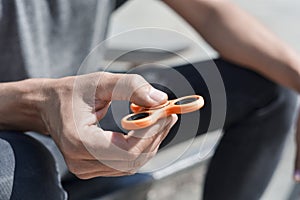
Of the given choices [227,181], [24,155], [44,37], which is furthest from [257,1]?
[24,155]

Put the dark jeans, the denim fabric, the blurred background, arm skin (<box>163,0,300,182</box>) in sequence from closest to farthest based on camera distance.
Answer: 1. the denim fabric
2. the dark jeans
3. arm skin (<box>163,0,300,182</box>)
4. the blurred background

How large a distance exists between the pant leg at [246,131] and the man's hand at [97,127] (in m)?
0.44

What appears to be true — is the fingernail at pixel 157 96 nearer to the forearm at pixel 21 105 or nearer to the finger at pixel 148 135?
the finger at pixel 148 135

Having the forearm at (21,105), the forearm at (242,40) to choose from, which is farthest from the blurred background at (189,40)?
the forearm at (21,105)

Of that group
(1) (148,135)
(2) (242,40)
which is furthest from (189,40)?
(1) (148,135)

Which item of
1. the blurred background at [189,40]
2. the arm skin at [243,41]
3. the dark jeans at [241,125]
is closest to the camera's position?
the dark jeans at [241,125]

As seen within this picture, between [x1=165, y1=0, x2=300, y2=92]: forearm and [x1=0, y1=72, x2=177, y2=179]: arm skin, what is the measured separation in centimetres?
54

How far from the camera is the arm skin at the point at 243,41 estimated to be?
4.26 ft

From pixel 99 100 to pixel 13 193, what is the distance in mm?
176

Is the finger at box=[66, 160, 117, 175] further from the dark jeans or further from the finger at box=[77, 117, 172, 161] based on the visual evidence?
the dark jeans

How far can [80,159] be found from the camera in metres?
0.83

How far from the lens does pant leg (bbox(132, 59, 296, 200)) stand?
52.4 inches

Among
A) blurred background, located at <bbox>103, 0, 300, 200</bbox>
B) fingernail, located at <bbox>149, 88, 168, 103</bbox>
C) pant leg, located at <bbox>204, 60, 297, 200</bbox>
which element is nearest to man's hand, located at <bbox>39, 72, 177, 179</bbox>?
fingernail, located at <bbox>149, 88, 168, 103</bbox>

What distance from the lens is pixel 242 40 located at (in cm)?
133
